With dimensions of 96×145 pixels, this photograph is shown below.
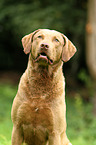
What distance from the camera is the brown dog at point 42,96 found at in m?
4.89

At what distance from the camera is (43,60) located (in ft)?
15.9

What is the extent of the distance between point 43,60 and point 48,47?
246 mm

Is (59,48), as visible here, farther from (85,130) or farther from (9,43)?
(9,43)

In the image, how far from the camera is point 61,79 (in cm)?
525

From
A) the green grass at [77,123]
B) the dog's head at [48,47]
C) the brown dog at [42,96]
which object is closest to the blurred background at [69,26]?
the green grass at [77,123]

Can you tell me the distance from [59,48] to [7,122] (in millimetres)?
6568

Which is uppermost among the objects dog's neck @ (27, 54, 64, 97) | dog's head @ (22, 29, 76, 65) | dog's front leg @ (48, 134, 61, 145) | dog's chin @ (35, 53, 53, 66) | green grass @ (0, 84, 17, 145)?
dog's head @ (22, 29, 76, 65)

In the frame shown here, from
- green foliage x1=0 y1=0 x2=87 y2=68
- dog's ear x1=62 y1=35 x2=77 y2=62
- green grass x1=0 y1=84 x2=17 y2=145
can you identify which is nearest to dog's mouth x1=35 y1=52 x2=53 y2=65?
dog's ear x1=62 y1=35 x2=77 y2=62

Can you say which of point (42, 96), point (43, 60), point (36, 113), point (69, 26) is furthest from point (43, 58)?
point (69, 26)

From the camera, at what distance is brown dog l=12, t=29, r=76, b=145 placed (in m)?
4.89

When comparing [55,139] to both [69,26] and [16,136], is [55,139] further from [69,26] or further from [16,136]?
[69,26]

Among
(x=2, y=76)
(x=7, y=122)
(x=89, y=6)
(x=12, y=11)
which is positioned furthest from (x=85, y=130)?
(x=2, y=76)

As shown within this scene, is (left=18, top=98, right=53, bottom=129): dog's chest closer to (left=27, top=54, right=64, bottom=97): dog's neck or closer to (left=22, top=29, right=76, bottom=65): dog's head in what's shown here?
(left=27, top=54, right=64, bottom=97): dog's neck

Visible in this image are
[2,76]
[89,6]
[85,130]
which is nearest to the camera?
[85,130]
